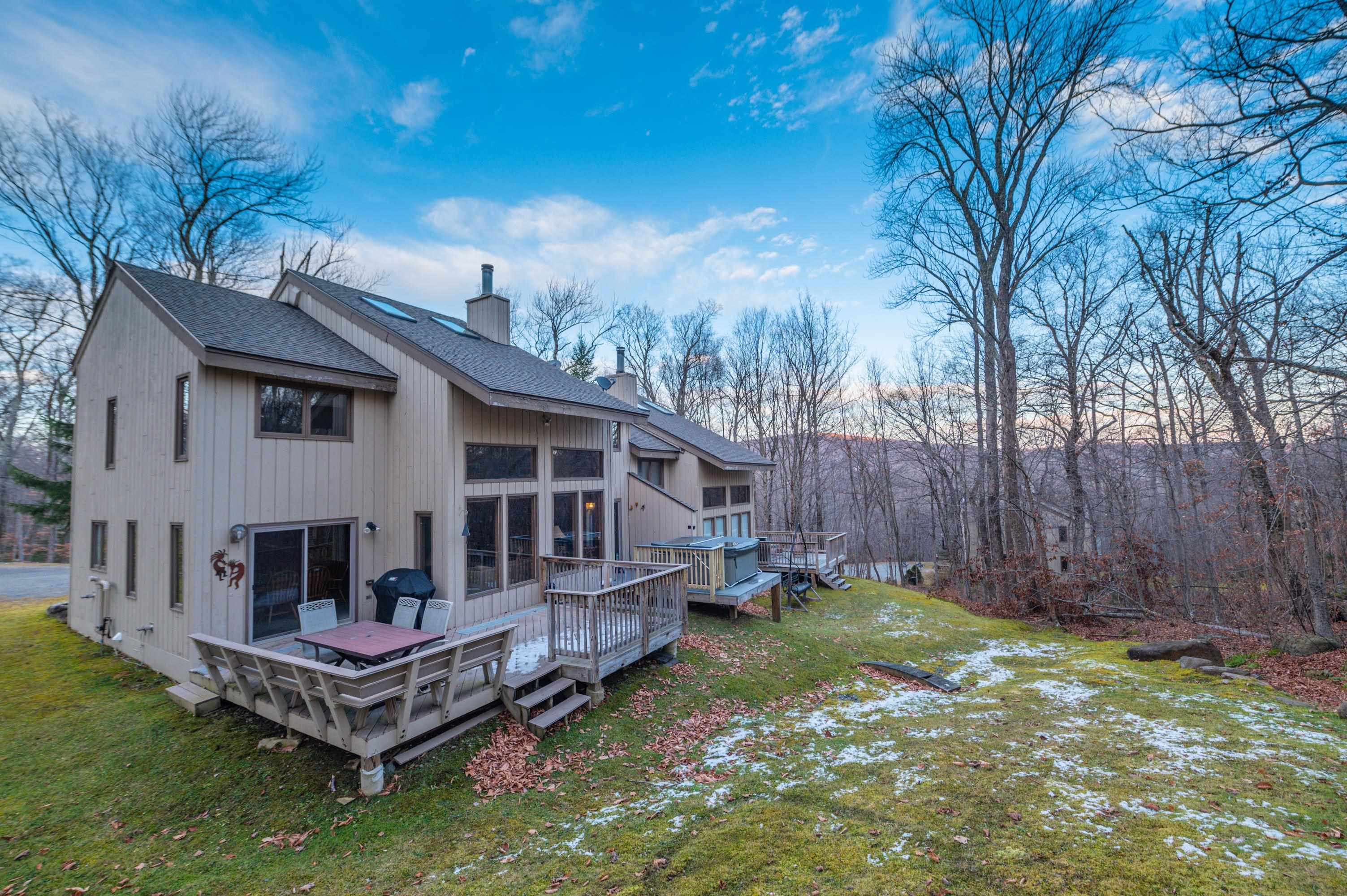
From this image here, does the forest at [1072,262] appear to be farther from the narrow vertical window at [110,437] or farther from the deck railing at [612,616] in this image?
the deck railing at [612,616]

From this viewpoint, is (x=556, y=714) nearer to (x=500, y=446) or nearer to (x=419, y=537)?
(x=419, y=537)

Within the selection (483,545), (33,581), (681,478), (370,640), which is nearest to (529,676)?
(370,640)

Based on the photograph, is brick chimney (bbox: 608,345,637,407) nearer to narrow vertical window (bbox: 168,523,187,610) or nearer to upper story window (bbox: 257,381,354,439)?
upper story window (bbox: 257,381,354,439)

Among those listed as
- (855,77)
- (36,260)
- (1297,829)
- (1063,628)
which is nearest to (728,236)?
(855,77)

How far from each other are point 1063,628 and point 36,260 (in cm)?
3157

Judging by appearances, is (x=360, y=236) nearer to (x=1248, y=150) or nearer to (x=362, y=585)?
(x=362, y=585)

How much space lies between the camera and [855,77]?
15.0 meters

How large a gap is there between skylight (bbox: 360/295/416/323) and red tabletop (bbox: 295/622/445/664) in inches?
231

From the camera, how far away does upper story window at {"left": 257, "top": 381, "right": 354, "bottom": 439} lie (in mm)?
7328

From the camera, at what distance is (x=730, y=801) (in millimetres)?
4488

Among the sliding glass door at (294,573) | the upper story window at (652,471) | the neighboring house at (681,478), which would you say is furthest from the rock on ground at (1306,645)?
the sliding glass door at (294,573)

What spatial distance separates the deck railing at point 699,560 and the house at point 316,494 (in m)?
1.13

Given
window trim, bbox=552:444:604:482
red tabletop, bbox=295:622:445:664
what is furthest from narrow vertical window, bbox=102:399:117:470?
window trim, bbox=552:444:604:482

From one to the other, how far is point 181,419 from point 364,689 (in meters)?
5.22
